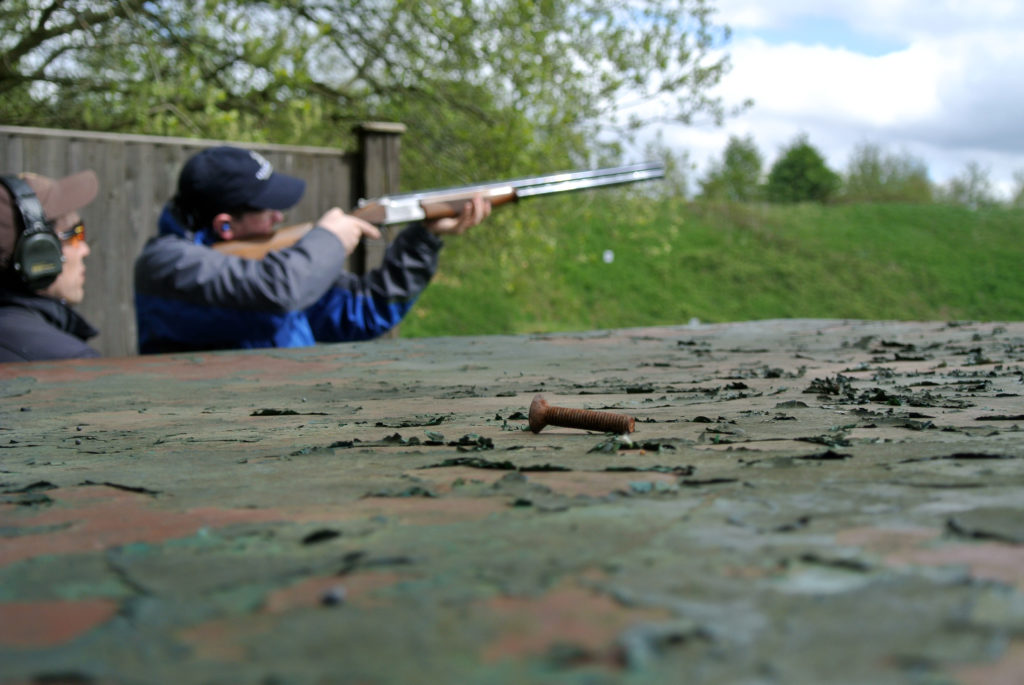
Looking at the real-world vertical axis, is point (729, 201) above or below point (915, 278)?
above

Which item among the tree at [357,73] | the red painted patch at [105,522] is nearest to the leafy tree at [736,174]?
the tree at [357,73]

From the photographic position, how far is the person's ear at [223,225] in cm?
425

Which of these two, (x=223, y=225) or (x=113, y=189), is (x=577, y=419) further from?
(x=113, y=189)

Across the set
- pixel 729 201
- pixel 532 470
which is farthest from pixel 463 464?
pixel 729 201

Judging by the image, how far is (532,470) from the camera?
1029 millimetres

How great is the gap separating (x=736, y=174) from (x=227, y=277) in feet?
72.5

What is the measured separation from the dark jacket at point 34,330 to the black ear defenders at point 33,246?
129 millimetres

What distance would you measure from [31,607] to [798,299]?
61.2 ft

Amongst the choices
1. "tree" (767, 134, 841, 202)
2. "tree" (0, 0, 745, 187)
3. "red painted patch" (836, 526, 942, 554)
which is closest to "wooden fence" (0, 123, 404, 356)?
"tree" (0, 0, 745, 187)

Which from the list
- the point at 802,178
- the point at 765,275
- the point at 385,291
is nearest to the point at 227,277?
the point at 385,291

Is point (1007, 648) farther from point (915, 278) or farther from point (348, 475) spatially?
point (915, 278)

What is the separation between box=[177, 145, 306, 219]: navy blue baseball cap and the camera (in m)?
4.09

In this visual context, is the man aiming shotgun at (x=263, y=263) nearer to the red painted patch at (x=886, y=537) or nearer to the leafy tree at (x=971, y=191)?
the red painted patch at (x=886, y=537)

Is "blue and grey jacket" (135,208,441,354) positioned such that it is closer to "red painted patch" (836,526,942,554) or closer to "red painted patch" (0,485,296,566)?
"red painted patch" (0,485,296,566)
